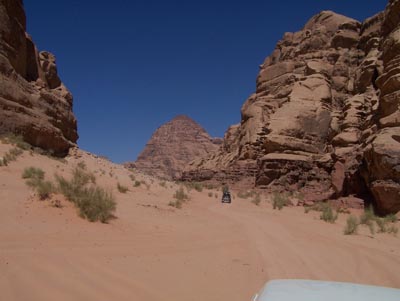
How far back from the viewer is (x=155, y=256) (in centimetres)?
518

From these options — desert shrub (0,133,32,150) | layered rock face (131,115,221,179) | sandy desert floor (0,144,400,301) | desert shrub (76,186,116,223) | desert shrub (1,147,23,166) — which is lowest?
sandy desert floor (0,144,400,301)

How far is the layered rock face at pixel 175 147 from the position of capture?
95.7 meters

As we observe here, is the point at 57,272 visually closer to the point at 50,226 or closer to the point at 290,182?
the point at 50,226

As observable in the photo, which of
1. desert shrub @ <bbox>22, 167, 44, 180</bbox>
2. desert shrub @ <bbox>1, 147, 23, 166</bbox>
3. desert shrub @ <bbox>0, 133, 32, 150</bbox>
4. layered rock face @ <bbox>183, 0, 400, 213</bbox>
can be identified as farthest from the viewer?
layered rock face @ <bbox>183, 0, 400, 213</bbox>

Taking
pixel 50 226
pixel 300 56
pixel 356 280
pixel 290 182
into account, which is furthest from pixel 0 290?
pixel 300 56

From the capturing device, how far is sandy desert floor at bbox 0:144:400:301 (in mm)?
3697

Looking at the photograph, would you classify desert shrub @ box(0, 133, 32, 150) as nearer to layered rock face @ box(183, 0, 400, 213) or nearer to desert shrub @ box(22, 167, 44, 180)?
desert shrub @ box(22, 167, 44, 180)

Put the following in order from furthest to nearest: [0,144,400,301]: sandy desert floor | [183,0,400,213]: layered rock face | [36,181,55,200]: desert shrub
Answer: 1. [183,0,400,213]: layered rock face
2. [36,181,55,200]: desert shrub
3. [0,144,400,301]: sandy desert floor

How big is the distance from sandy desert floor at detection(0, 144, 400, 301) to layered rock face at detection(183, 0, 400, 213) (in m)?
7.74

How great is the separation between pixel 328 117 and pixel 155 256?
26469 millimetres

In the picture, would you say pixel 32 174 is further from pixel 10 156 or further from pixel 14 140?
pixel 14 140

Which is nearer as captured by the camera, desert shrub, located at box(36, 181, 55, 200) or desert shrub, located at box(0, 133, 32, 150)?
desert shrub, located at box(36, 181, 55, 200)

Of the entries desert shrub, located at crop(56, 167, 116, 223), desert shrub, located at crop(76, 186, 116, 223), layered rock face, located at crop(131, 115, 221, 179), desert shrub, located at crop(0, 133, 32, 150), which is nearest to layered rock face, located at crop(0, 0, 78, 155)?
desert shrub, located at crop(0, 133, 32, 150)

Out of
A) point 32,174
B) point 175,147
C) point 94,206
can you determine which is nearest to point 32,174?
point 32,174
